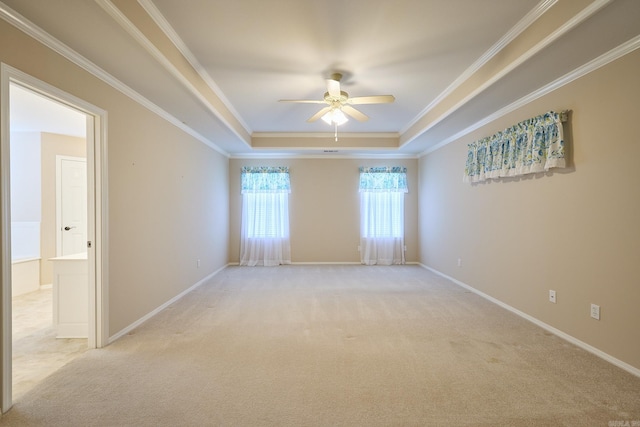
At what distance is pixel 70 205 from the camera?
5.21 meters

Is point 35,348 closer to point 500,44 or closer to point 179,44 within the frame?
point 179,44

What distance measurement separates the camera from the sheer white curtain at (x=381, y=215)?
21.9 feet

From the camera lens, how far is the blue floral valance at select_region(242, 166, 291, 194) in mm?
6617

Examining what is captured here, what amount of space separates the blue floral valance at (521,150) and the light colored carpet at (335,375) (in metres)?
1.65

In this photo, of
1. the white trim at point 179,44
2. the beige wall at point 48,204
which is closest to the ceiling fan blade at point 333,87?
the white trim at point 179,44

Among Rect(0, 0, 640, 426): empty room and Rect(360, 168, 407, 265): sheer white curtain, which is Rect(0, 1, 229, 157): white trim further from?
Rect(360, 168, 407, 265): sheer white curtain

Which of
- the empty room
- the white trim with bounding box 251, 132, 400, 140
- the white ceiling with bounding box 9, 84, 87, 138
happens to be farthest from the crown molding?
the white ceiling with bounding box 9, 84, 87, 138

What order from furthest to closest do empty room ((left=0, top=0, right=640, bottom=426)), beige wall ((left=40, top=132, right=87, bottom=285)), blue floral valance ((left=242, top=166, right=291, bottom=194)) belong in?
1. blue floral valance ((left=242, top=166, right=291, bottom=194))
2. beige wall ((left=40, top=132, right=87, bottom=285))
3. empty room ((left=0, top=0, right=640, bottom=426))

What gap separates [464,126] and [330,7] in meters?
2.98

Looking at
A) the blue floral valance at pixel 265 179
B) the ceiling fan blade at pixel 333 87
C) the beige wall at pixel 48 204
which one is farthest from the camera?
the blue floral valance at pixel 265 179

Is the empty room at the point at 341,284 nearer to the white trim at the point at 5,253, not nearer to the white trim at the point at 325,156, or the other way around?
the white trim at the point at 5,253

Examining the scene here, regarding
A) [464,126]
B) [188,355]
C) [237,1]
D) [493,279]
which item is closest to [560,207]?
[493,279]

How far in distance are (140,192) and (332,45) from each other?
245 centimetres

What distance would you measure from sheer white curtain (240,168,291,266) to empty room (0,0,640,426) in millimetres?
1774
